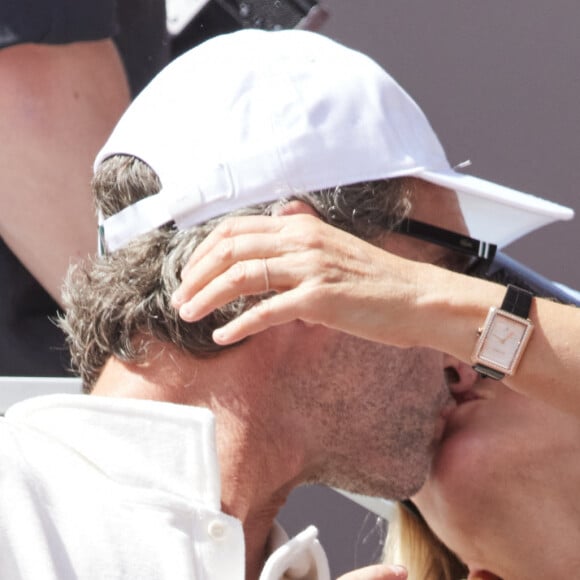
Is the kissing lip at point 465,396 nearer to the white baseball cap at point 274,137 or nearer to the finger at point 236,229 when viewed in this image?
the white baseball cap at point 274,137

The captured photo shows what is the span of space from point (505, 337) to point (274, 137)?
0.41 metres

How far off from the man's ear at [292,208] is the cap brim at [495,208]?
188 mm

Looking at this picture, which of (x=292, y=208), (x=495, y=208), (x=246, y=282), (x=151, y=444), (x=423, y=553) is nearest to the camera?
(x=246, y=282)

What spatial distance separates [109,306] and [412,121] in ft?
1.68

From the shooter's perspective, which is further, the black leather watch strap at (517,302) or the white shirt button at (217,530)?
the black leather watch strap at (517,302)

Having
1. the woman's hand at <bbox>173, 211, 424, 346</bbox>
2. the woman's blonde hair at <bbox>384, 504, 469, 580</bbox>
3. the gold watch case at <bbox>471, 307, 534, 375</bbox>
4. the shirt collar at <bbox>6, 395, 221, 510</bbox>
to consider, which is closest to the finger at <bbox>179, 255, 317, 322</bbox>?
the woman's hand at <bbox>173, 211, 424, 346</bbox>

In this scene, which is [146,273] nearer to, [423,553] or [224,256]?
[224,256]

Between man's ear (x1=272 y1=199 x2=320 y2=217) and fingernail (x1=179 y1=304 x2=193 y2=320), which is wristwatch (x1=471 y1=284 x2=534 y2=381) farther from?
fingernail (x1=179 y1=304 x2=193 y2=320)

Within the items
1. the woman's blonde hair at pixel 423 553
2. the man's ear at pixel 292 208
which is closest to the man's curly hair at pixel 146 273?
the man's ear at pixel 292 208

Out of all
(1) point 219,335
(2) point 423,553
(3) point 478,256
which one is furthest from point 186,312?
(2) point 423,553

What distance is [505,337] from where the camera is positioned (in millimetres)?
1791

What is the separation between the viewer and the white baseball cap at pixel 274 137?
1.89 m

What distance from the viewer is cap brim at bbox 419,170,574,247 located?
6.51ft

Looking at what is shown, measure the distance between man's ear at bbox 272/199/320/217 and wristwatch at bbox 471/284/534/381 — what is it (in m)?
0.28
